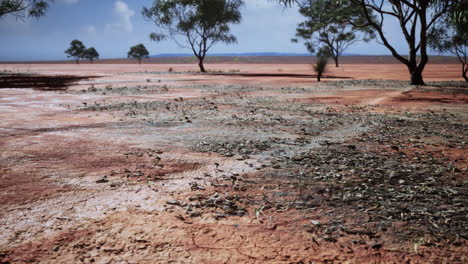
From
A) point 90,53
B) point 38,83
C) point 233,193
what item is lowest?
point 233,193

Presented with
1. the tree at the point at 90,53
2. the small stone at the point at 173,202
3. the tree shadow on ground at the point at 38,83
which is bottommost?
the small stone at the point at 173,202

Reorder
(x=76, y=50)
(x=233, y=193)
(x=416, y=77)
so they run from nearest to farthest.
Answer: (x=233, y=193)
(x=416, y=77)
(x=76, y=50)

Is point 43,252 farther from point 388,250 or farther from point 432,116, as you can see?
point 432,116

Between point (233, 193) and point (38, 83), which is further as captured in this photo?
point (38, 83)

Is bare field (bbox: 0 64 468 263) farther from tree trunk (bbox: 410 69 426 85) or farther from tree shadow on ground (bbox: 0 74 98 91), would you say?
tree trunk (bbox: 410 69 426 85)

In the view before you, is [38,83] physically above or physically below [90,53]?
below

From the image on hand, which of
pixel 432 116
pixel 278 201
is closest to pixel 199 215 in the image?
pixel 278 201

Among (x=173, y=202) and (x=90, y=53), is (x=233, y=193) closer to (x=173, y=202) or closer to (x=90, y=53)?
(x=173, y=202)

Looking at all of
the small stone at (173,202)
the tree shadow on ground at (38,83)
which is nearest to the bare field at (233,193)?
the small stone at (173,202)

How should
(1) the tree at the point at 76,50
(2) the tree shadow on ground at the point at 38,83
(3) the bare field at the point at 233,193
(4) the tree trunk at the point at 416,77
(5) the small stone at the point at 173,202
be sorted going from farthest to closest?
1. (1) the tree at the point at 76,50
2. (4) the tree trunk at the point at 416,77
3. (2) the tree shadow on ground at the point at 38,83
4. (5) the small stone at the point at 173,202
5. (3) the bare field at the point at 233,193

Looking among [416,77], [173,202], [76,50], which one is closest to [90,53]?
[76,50]

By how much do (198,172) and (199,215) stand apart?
4.17 ft

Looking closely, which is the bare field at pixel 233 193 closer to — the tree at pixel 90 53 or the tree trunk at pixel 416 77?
the tree trunk at pixel 416 77

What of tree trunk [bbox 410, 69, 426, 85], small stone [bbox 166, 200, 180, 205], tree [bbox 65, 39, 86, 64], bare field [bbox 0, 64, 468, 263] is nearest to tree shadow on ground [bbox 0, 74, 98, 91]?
bare field [bbox 0, 64, 468, 263]
